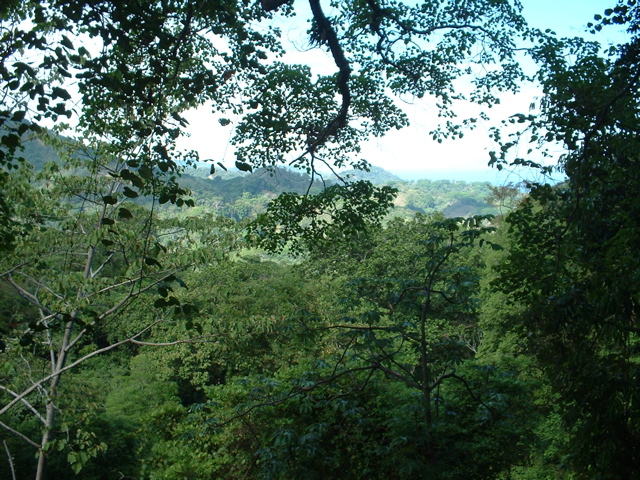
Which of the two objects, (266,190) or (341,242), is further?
(266,190)

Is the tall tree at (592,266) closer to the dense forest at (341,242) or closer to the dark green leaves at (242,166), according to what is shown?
the dense forest at (341,242)

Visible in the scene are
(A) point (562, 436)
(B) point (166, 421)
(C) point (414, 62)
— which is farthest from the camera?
(A) point (562, 436)

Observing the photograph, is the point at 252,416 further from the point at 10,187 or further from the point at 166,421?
the point at 10,187

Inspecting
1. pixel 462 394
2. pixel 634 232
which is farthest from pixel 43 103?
pixel 462 394

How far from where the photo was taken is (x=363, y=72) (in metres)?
5.84

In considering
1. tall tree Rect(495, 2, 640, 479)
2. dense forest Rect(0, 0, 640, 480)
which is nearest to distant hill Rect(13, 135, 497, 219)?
dense forest Rect(0, 0, 640, 480)

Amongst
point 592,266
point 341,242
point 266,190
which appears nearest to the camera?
point 592,266

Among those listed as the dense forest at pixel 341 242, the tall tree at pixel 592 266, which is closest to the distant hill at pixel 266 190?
the dense forest at pixel 341 242

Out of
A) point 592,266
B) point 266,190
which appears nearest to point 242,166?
point 592,266

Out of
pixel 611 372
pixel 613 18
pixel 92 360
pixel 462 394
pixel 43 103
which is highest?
pixel 613 18

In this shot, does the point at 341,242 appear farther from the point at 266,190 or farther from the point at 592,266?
the point at 266,190

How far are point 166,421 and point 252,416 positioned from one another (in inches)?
67.7

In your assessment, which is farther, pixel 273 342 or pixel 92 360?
pixel 92 360

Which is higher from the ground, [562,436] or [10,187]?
[10,187]
